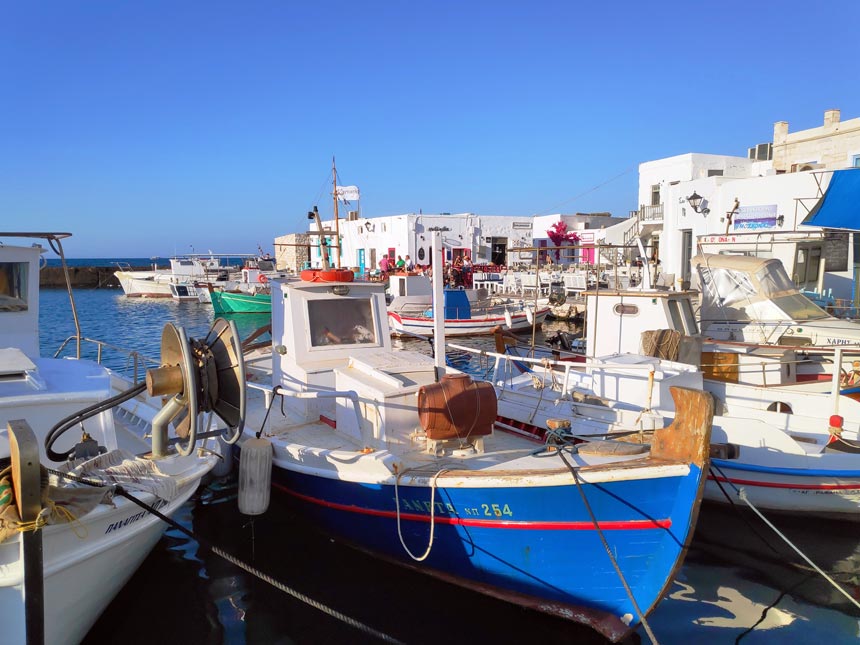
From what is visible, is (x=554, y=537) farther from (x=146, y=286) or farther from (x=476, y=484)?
(x=146, y=286)

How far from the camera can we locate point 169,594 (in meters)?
7.04

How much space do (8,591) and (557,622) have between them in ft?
15.7

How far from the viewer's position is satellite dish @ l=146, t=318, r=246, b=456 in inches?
188

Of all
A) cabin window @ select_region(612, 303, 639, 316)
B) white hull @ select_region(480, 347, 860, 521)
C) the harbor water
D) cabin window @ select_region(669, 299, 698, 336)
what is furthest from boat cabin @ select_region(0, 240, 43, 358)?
cabin window @ select_region(669, 299, 698, 336)

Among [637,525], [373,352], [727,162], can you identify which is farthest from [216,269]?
[637,525]

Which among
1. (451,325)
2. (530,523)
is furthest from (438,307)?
(451,325)

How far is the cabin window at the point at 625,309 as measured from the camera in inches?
437

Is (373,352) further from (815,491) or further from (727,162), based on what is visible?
(727,162)

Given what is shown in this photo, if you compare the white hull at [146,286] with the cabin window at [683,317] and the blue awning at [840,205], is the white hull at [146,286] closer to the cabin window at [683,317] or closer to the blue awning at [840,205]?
the blue awning at [840,205]

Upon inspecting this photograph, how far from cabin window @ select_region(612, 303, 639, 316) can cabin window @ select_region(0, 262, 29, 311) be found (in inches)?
374

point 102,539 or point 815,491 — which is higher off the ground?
point 102,539

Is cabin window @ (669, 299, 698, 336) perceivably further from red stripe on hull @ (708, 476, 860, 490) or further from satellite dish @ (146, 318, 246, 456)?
satellite dish @ (146, 318, 246, 456)

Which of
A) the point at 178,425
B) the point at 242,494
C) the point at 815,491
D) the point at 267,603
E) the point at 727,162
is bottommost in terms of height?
the point at 267,603

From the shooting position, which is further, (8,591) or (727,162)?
(727,162)
